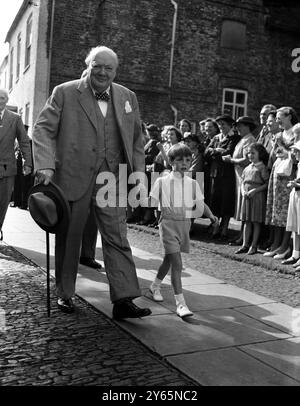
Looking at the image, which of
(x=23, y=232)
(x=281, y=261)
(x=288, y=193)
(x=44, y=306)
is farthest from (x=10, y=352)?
(x=23, y=232)

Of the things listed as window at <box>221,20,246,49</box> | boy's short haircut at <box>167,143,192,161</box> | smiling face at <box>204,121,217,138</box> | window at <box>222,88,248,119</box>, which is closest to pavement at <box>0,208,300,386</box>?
boy's short haircut at <box>167,143,192,161</box>

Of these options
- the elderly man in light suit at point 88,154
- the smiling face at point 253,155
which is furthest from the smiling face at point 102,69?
the smiling face at point 253,155

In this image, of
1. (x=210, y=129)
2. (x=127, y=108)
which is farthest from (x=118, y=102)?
(x=210, y=129)

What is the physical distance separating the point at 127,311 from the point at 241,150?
520 centimetres

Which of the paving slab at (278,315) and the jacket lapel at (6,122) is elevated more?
the jacket lapel at (6,122)

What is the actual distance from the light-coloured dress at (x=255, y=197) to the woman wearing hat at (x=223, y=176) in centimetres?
100

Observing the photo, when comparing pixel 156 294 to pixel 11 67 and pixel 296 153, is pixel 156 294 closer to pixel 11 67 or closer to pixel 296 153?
pixel 296 153

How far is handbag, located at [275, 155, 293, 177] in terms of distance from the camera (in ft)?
23.7

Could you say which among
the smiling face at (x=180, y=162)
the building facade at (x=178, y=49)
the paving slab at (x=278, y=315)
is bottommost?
the paving slab at (x=278, y=315)

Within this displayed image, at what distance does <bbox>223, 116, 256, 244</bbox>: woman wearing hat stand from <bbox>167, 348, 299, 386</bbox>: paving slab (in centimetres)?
513

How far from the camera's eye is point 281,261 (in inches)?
274

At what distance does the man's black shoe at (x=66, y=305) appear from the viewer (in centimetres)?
430

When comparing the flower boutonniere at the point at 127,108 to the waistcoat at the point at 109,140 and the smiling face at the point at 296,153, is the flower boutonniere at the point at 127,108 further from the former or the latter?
the smiling face at the point at 296,153

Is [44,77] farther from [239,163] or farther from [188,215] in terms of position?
[188,215]
